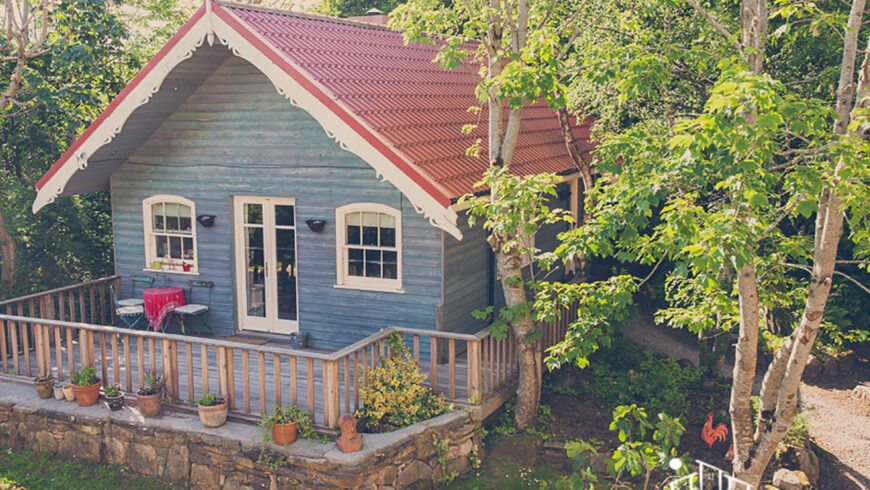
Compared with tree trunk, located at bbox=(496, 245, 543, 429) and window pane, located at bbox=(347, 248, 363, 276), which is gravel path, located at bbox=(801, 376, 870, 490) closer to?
tree trunk, located at bbox=(496, 245, 543, 429)

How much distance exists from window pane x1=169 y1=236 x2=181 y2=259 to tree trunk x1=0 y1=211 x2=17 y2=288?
4.31m

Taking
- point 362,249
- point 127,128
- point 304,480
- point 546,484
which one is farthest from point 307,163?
point 546,484

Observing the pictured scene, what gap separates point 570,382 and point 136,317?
6.73 meters

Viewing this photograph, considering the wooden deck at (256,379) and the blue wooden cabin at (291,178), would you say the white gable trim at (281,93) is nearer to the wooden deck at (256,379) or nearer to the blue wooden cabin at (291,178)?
the blue wooden cabin at (291,178)

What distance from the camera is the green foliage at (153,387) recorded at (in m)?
8.52

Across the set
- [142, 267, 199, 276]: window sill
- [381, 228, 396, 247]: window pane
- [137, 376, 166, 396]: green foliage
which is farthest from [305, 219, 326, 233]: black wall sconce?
[137, 376, 166, 396]: green foliage

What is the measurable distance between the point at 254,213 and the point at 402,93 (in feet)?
9.39

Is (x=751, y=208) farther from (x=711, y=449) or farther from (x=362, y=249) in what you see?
(x=362, y=249)

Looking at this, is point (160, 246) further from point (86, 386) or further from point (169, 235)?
point (86, 386)

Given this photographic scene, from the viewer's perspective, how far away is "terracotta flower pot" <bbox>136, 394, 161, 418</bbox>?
845 cm

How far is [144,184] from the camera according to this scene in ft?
38.4

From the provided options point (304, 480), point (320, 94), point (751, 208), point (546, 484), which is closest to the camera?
point (751, 208)

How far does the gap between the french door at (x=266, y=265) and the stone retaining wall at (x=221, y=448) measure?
9.62ft

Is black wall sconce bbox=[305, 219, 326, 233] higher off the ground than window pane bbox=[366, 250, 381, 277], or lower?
higher
